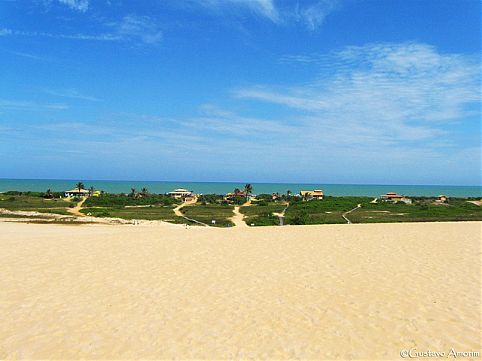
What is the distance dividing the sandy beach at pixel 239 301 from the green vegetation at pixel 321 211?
32.8 m

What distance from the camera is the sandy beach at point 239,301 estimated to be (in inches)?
308

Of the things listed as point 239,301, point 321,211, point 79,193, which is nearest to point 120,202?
point 79,193

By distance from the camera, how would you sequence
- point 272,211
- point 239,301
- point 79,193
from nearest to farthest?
point 239,301, point 272,211, point 79,193

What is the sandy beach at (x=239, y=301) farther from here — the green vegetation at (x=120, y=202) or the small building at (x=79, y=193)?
the small building at (x=79, y=193)

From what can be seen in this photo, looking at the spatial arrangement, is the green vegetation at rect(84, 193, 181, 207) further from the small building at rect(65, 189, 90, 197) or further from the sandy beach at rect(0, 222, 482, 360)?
the sandy beach at rect(0, 222, 482, 360)

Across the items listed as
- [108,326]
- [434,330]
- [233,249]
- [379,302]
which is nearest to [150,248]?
[233,249]

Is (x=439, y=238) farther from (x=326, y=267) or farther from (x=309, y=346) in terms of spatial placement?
(x=309, y=346)

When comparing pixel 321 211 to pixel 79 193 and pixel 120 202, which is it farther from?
pixel 79 193

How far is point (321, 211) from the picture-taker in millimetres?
66062

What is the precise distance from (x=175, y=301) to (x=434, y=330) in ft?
20.8

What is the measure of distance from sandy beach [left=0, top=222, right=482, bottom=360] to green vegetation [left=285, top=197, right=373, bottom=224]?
32843 millimetres

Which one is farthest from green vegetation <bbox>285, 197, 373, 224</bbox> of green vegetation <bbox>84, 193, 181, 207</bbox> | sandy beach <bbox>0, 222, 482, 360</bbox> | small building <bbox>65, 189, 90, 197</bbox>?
small building <bbox>65, 189, 90, 197</bbox>

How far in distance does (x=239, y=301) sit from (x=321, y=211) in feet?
188

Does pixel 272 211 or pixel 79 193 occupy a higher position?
pixel 79 193
